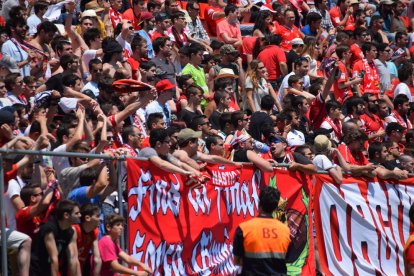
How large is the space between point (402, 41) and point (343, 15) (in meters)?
1.85

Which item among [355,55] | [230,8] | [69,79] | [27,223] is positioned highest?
[230,8]

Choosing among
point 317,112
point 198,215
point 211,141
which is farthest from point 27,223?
point 317,112

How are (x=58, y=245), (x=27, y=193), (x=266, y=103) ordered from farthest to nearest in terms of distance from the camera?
1. (x=266, y=103)
2. (x=27, y=193)
3. (x=58, y=245)

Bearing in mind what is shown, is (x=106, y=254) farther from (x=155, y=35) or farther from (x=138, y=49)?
(x=155, y=35)

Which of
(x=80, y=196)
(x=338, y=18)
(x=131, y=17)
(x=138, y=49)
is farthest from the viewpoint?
(x=338, y=18)

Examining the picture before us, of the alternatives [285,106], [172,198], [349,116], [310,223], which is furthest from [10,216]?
Answer: [349,116]

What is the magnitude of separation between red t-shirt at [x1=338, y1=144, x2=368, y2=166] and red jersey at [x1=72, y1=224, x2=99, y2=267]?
5.51 meters

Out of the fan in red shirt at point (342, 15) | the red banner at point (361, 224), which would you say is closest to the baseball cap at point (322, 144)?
the red banner at point (361, 224)

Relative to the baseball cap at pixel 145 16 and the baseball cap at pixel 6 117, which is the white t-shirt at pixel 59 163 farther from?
the baseball cap at pixel 145 16

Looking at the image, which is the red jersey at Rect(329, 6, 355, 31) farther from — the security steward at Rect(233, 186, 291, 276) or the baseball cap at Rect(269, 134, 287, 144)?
the security steward at Rect(233, 186, 291, 276)

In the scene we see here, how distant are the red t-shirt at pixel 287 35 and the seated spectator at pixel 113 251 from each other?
1082 cm

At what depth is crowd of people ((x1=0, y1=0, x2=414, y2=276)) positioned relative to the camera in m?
12.1

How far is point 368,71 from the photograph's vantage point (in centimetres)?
2205

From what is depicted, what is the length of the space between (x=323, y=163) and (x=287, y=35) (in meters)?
7.59
